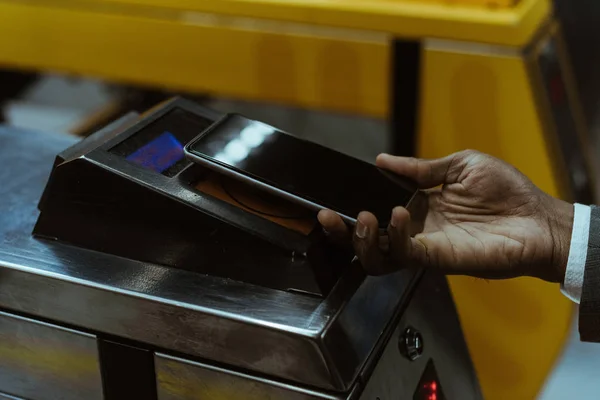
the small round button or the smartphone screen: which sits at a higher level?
the smartphone screen

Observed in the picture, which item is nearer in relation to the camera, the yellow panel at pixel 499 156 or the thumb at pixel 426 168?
the thumb at pixel 426 168

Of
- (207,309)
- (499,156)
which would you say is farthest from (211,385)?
(499,156)

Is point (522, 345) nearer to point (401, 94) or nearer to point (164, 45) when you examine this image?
point (401, 94)

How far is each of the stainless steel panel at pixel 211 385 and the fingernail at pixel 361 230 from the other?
0.14 metres

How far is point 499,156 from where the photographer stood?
1481mm

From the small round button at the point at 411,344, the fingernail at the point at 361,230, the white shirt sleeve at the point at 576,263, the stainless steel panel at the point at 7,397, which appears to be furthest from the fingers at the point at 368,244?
the stainless steel panel at the point at 7,397

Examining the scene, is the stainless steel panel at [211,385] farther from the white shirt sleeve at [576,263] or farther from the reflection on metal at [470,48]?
the reflection on metal at [470,48]

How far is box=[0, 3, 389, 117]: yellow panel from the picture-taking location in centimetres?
159

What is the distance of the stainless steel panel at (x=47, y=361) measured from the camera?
0.70 m

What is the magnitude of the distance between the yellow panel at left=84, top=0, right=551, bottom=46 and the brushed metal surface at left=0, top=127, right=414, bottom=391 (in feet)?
2.74

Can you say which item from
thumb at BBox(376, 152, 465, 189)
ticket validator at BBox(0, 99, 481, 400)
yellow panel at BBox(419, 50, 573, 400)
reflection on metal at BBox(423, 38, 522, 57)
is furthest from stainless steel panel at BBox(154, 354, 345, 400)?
reflection on metal at BBox(423, 38, 522, 57)

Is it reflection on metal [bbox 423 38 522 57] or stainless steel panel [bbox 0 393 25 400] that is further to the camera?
reflection on metal [bbox 423 38 522 57]

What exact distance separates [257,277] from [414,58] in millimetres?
950

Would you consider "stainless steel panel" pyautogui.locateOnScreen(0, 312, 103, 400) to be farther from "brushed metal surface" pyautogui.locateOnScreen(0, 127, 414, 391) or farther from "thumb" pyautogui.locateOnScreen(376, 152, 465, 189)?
"thumb" pyautogui.locateOnScreen(376, 152, 465, 189)
